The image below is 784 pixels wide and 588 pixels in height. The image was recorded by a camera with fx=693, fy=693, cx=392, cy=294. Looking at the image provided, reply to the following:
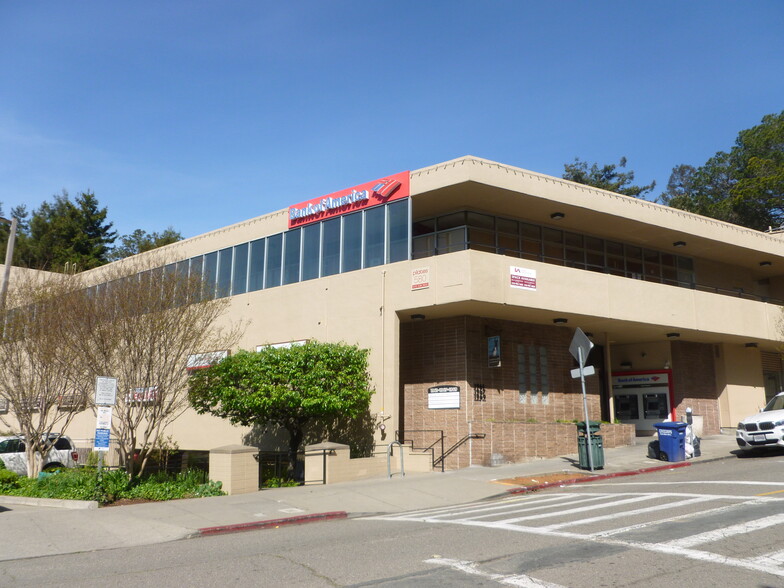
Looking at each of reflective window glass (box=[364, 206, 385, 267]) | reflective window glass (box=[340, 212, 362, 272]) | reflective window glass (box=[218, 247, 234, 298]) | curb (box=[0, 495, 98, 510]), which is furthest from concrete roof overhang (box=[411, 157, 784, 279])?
curb (box=[0, 495, 98, 510])

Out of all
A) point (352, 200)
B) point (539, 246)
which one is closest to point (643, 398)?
point (539, 246)

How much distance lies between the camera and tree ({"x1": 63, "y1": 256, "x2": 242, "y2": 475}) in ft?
57.7

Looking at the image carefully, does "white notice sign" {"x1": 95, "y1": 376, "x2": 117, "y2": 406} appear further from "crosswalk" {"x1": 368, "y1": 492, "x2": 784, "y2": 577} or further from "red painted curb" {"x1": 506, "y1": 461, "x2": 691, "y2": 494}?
"red painted curb" {"x1": 506, "y1": 461, "x2": 691, "y2": 494}

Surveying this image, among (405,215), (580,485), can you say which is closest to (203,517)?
(580,485)

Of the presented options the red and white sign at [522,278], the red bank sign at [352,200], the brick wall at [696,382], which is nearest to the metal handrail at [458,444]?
the red and white sign at [522,278]

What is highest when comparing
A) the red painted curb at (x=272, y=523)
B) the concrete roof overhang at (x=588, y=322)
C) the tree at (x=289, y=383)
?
the concrete roof overhang at (x=588, y=322)

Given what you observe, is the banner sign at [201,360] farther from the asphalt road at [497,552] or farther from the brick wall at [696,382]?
the brick wall at [696,382]

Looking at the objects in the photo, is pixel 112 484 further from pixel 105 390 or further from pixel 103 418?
pixel 105 390

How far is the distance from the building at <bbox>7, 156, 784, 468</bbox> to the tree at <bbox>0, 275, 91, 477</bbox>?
180 inches

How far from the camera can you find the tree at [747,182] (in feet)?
191

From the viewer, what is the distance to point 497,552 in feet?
27.8

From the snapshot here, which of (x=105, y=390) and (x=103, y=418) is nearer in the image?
(x=103, y=418)

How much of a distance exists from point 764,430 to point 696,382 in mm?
9686

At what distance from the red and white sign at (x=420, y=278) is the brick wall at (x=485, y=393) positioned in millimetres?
1963
